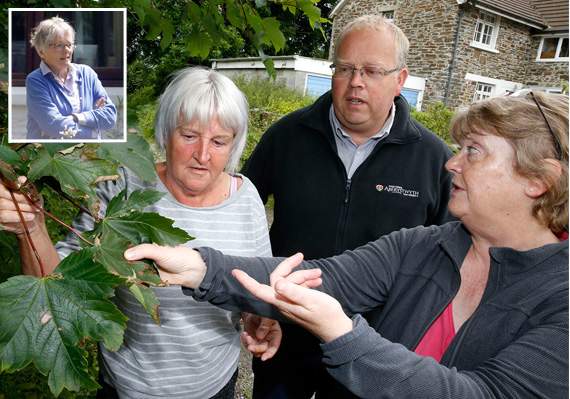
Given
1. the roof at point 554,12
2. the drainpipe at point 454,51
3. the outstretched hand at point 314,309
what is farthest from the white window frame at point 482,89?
the outstretched hand at point 314,309

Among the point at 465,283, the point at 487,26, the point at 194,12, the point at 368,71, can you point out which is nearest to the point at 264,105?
the point at 368,71

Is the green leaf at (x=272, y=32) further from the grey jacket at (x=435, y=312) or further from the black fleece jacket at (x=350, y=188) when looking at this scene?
the grey jacket at (x=435, y=312)

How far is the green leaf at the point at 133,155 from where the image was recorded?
1067mm

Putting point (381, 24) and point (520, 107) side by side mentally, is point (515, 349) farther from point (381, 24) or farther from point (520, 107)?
point (381, 24)

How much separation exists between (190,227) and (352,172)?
3.32 ft

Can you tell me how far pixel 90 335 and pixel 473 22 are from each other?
798 inches

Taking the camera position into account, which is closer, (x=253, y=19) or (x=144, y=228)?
(x=144, y=228)

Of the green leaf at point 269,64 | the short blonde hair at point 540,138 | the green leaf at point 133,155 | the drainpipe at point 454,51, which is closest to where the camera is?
the green leaf at point 133,155

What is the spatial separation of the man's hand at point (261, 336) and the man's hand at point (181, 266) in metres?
0.44

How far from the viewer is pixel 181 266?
1.52 m

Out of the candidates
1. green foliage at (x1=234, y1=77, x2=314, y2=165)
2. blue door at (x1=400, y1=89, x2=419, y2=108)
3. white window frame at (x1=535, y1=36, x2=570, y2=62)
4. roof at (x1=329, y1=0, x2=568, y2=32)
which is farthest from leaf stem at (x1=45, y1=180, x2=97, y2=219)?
white window frame at (x1=535, y1=36, x2=570, y2=62)

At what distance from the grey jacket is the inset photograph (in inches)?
30.8

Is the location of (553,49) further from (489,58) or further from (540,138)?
(540,138)

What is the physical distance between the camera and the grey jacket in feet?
3.95
